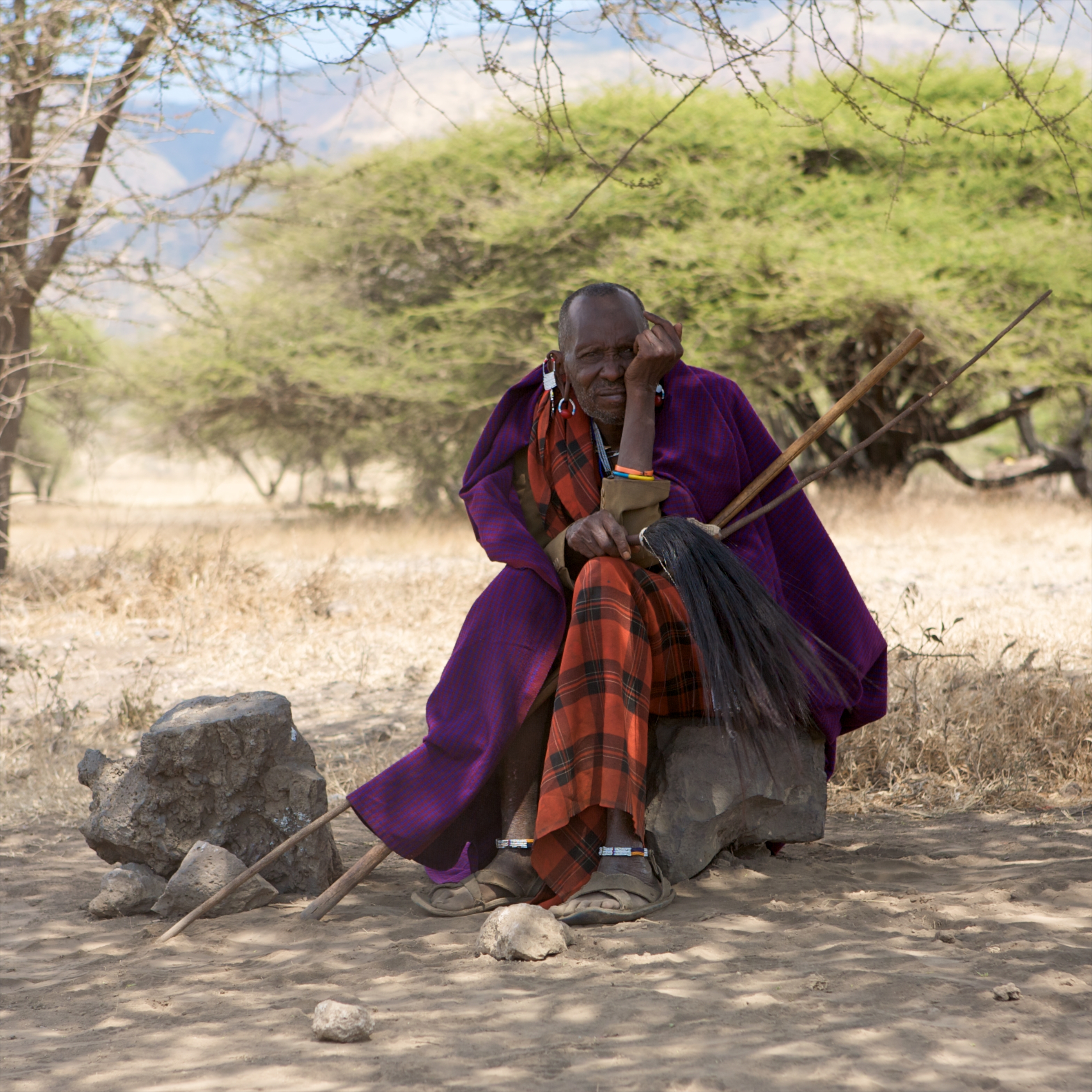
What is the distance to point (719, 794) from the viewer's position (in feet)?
9.46

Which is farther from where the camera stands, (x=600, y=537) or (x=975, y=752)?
(x=975, y=752)

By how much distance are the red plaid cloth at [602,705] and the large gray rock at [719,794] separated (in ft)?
0.41

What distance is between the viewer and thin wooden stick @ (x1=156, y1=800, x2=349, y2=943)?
2768mm

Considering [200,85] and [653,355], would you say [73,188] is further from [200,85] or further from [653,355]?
[653,355]

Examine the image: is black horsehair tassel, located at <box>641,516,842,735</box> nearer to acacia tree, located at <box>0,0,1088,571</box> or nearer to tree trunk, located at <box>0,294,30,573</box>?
acacia tree, located at <box>0,0,1088,571</box>

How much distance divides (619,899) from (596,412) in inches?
46.2

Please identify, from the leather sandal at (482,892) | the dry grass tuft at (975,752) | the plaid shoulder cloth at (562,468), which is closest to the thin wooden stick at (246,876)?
the leather sandal at (482,892)

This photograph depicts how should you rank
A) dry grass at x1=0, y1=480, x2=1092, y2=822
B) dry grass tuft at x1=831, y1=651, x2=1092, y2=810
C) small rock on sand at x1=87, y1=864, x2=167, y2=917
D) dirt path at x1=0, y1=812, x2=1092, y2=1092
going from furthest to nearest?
dry grass at x1=0, y1=480, x2=1092, y2=822
dry grass tuft at x1=831, y1=651, x2=1092, y2=810
small rock on sand at x1=87, y1=864, x2=167, y2=917
dirt path at x1=0, y1=812, x2=1092, y2=1092

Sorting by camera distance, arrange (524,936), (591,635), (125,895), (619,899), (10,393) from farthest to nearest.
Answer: (10,393) → (125,895) → (591,635) → (619,899) → (524,936)

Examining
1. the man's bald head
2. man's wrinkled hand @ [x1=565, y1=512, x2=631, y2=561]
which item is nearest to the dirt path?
man's wrinkled hand @ [x1=565, y1=512, x2=631, y2=561]

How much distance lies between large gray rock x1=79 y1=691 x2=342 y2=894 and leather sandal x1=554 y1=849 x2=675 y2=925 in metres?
0.80

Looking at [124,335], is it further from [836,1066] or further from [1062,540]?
[836,1066]

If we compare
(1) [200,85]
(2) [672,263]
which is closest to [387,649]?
(1) [200,85]

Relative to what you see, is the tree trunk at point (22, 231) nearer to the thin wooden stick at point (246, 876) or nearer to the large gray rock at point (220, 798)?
the large gray rock at point (220, 798)
